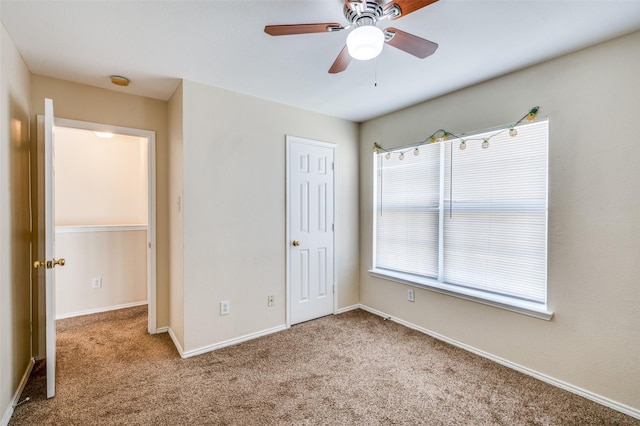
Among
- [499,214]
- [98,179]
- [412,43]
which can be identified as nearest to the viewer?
[412,43]

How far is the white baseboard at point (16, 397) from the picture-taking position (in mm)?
1729

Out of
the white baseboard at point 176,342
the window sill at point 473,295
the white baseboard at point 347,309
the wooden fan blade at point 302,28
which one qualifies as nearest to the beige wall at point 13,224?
the white baseboard at point 176,342

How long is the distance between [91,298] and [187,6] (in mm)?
3607

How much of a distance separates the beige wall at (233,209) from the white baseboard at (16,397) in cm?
103

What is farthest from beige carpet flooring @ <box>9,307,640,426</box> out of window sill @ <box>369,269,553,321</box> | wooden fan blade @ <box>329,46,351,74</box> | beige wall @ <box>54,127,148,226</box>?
wooden fan blade @ <box>329,46,351,74</box>

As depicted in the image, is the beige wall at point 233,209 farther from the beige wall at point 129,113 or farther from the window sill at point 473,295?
the window sill at point 473,295

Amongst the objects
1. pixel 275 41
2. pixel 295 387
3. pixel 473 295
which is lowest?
pixel 295 387

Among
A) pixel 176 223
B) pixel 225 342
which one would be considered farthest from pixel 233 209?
pixel 225 342

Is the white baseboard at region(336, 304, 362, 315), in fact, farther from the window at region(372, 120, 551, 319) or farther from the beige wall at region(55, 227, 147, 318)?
the beige wall at region(55, 227, 147, 318)

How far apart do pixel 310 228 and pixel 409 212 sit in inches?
43.4

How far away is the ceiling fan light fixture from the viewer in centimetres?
138

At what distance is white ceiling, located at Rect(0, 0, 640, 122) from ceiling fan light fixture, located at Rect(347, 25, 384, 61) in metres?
0.31

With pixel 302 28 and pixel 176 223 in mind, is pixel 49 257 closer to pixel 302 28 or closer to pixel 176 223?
pixel 176 223

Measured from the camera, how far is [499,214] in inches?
98.5
